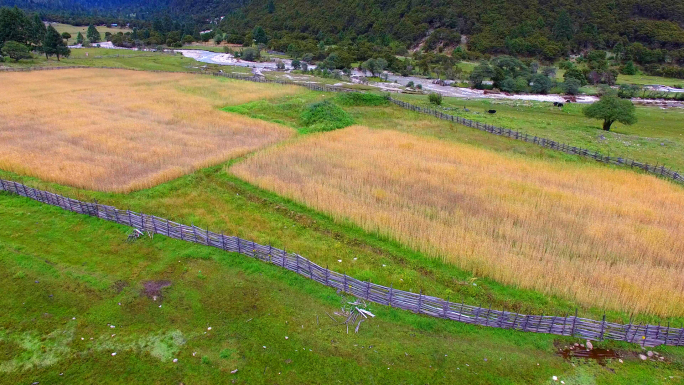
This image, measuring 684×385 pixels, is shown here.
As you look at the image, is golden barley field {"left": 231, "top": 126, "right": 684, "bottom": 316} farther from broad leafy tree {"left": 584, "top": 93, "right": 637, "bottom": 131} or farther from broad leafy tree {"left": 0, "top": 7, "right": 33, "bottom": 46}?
broad leafy tree {"left": 0, "top": 7, "right": 33, "bottom": 46}

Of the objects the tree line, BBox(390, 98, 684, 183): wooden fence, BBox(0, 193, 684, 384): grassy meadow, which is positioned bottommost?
BBox(0, 193, 684, 384): grassy meadow

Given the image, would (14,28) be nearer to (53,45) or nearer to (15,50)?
(53,45)

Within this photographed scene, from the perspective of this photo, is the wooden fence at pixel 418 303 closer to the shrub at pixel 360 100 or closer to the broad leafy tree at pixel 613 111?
the broad leafy tree at pixel 613 111

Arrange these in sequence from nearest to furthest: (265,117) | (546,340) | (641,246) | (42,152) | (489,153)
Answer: (546,340) → (641,246) → (42,152) → (489,153) → (265,117)

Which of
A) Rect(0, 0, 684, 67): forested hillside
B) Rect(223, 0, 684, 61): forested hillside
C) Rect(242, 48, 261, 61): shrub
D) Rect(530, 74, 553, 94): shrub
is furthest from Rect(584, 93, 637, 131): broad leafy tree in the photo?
Rect(242, 48, 261, 61): shrub

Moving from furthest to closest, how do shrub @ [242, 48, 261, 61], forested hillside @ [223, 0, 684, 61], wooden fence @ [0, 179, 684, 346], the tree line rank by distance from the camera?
forested hillside @ [223, 0, 684, 61], shrub @ [242, 48, 261, 61], the tree line, wooden fence @ [0, 179, 684, 346]

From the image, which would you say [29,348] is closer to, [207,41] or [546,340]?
[546,340]

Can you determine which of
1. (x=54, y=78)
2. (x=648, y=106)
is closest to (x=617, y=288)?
(x=648, y=106)
